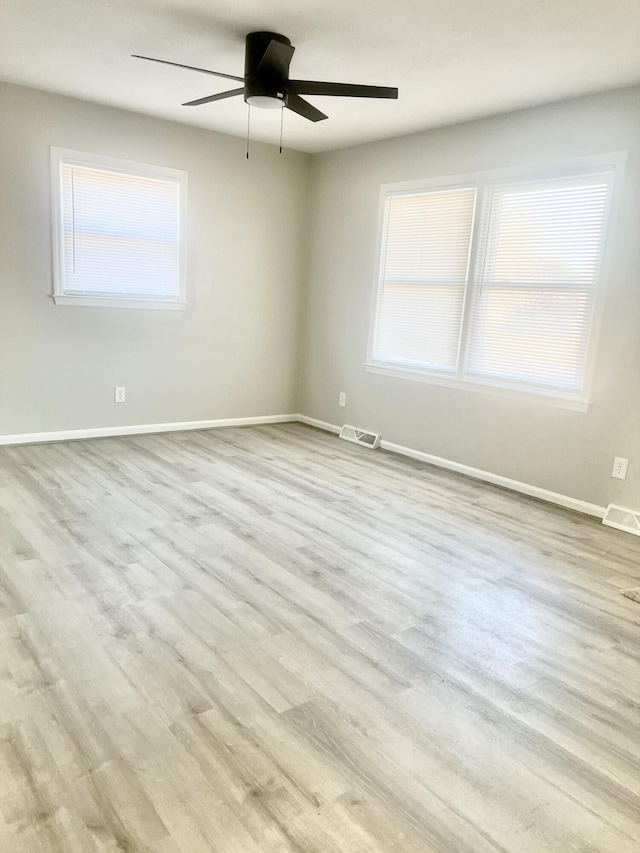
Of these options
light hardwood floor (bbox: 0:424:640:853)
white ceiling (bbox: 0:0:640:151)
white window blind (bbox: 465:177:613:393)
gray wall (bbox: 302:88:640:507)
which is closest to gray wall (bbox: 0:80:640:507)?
gray wall (bbox: 302:88:640:507)

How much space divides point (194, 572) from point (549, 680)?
1.54 metres

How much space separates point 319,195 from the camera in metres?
5.79

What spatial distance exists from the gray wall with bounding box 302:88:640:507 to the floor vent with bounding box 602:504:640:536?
0.07m

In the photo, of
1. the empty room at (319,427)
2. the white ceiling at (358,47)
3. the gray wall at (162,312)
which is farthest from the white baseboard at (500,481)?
the white ceiling at (358,47)

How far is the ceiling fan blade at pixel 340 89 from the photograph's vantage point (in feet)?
9.58

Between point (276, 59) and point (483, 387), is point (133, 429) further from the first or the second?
point (276, 59)

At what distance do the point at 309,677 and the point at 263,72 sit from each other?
2.80 meters

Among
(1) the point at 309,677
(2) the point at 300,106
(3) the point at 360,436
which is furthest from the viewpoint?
(3) the point at 360,436

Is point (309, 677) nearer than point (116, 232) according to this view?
Yes

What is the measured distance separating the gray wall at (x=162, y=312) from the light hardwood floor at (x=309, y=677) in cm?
132

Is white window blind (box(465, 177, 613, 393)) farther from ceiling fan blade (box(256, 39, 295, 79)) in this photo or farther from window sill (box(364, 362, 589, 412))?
ceiling fan blade (box(256, 39, 295, 79))

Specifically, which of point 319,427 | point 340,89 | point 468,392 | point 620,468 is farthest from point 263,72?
point 319,427

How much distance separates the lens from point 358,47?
10.5ft

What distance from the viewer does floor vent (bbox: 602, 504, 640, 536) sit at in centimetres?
363
